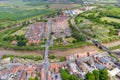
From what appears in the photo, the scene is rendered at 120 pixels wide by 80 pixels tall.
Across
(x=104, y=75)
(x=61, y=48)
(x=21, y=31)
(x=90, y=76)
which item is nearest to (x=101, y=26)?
(x=61, y=48)

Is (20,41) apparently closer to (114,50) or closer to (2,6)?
(114,50)

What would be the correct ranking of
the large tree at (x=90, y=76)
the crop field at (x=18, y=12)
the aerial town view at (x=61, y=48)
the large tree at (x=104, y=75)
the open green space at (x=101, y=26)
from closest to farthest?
the large tree at (x=90, y=76) < the large tree at (x=104, y=75) < the aerial town view at (x=61, y=48) < the open green space at (x=101, y=26) < the crop field at (x=18, y=12)

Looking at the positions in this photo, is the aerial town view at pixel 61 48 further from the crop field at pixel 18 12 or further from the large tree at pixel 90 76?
the crop field at pixel 18 12

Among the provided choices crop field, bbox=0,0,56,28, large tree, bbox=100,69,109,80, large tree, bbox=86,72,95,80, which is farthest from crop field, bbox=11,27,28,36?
large tree, bbox=100,69,109,80

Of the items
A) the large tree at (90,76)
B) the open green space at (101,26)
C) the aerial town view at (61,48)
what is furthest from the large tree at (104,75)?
the open green space at (101,26)

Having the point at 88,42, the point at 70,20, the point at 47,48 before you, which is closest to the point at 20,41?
the point at 47,48

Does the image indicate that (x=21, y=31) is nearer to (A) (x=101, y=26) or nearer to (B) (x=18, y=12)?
(A) (x=101, y=26)

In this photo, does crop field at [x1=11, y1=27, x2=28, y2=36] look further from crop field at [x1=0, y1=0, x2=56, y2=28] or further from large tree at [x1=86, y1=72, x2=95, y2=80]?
large tree at [x1=86, y1=72, x2=95, y2=80]

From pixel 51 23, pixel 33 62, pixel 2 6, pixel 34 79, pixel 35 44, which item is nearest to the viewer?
pixel 34 79

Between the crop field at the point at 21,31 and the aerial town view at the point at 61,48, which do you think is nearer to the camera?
the aerial town view at the point at 61,48
